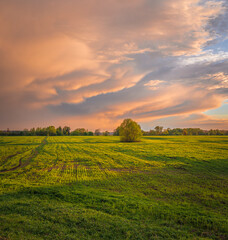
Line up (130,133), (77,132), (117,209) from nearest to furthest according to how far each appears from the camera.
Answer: (117,209) → (130,133) → (77,132)

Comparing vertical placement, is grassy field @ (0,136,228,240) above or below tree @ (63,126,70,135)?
below

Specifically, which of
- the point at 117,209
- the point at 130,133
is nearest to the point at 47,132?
the point at 130,133

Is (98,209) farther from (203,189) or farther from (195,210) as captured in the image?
(203,189)

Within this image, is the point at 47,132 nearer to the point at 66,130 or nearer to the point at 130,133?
the point at 66,130

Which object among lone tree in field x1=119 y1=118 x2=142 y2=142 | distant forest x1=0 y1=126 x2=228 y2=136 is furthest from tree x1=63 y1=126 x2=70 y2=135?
lone tree in field x1=119 y1=118 x2=142 y2=142

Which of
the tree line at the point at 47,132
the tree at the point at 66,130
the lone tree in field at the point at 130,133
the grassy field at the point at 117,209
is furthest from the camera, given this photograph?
the tree at the point at 66,130

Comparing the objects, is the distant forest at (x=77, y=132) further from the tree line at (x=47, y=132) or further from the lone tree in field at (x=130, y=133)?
the lone tree in field at (x=130, y=133)

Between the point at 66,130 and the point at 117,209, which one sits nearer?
the point at 117,209

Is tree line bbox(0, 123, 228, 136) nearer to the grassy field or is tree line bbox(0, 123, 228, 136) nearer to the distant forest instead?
the distant forest

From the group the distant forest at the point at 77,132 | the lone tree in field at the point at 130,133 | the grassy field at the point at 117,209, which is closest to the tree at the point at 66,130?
the distant forest at the point at 77,132

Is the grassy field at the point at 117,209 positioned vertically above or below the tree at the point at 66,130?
below

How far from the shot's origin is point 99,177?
18.4 m

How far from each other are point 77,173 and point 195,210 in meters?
14.5

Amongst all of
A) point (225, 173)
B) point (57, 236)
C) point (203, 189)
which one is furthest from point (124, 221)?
point (225, 173)
